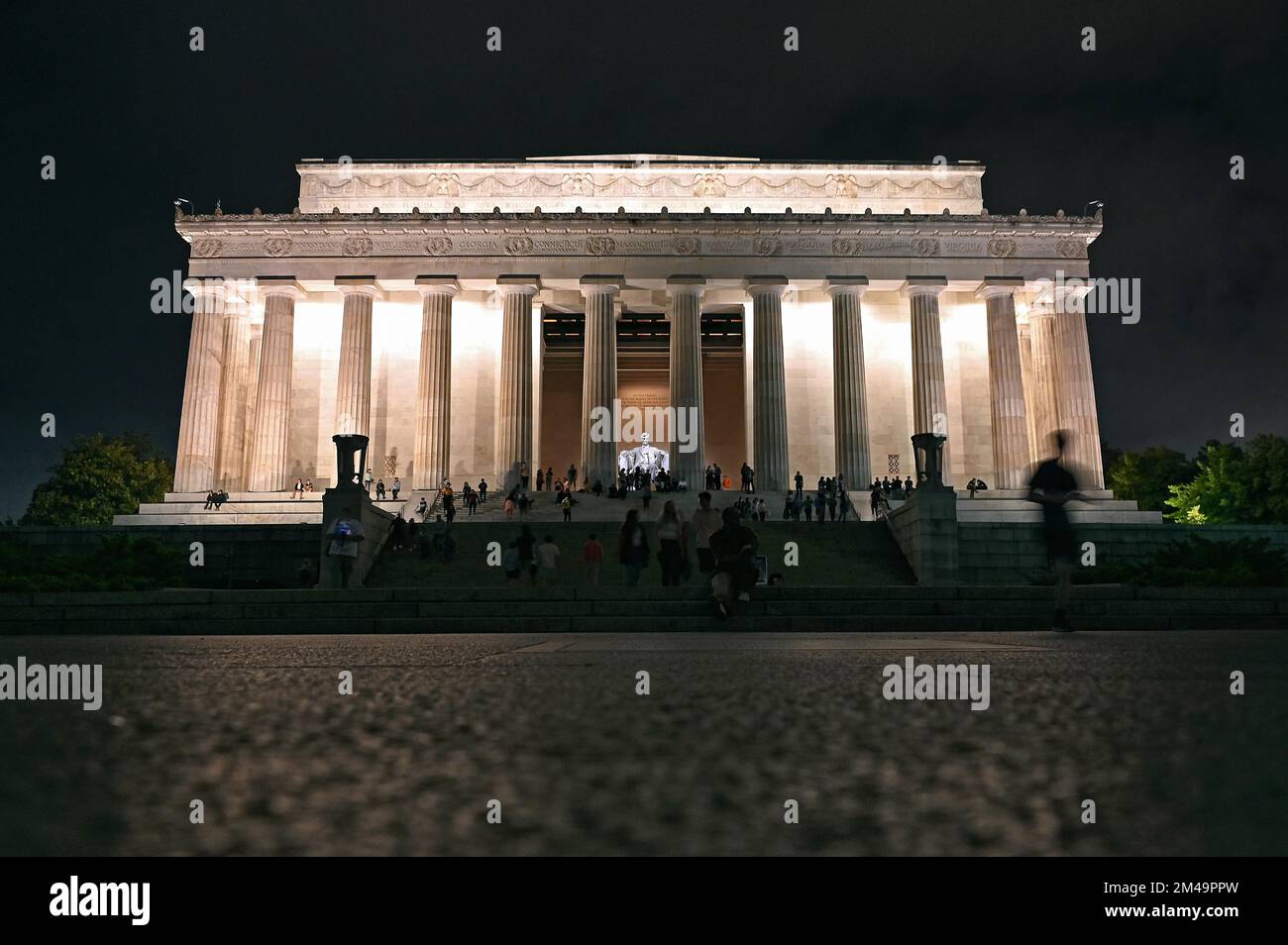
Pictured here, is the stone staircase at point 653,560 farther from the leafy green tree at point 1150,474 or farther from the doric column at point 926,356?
the leafy green tree at point 1150,474

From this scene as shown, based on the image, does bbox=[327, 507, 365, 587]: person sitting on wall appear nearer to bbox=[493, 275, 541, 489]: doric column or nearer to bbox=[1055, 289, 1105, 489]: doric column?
bbox=[493, 275, 541, 489]: doric column

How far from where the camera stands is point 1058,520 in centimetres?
1122

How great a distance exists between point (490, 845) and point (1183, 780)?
1.17 meters

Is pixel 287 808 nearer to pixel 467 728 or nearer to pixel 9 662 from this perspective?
pixel 467 728

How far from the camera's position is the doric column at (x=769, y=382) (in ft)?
135

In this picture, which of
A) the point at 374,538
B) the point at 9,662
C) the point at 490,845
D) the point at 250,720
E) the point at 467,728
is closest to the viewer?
the point at 490,845

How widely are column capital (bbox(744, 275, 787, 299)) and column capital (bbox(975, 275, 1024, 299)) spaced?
9083 mm

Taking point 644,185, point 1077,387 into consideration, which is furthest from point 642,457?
point 1077,387

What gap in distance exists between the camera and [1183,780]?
1.62m

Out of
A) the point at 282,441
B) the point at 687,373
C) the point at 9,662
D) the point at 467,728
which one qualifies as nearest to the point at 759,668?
the point at 467,728

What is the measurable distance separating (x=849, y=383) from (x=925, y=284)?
5.68m

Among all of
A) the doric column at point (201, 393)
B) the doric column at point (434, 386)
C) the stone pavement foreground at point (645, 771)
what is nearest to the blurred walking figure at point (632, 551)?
the stone pavement foreground at point (645, 771)

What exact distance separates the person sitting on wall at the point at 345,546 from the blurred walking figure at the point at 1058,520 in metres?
13.7

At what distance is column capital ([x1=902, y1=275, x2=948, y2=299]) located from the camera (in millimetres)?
42781
